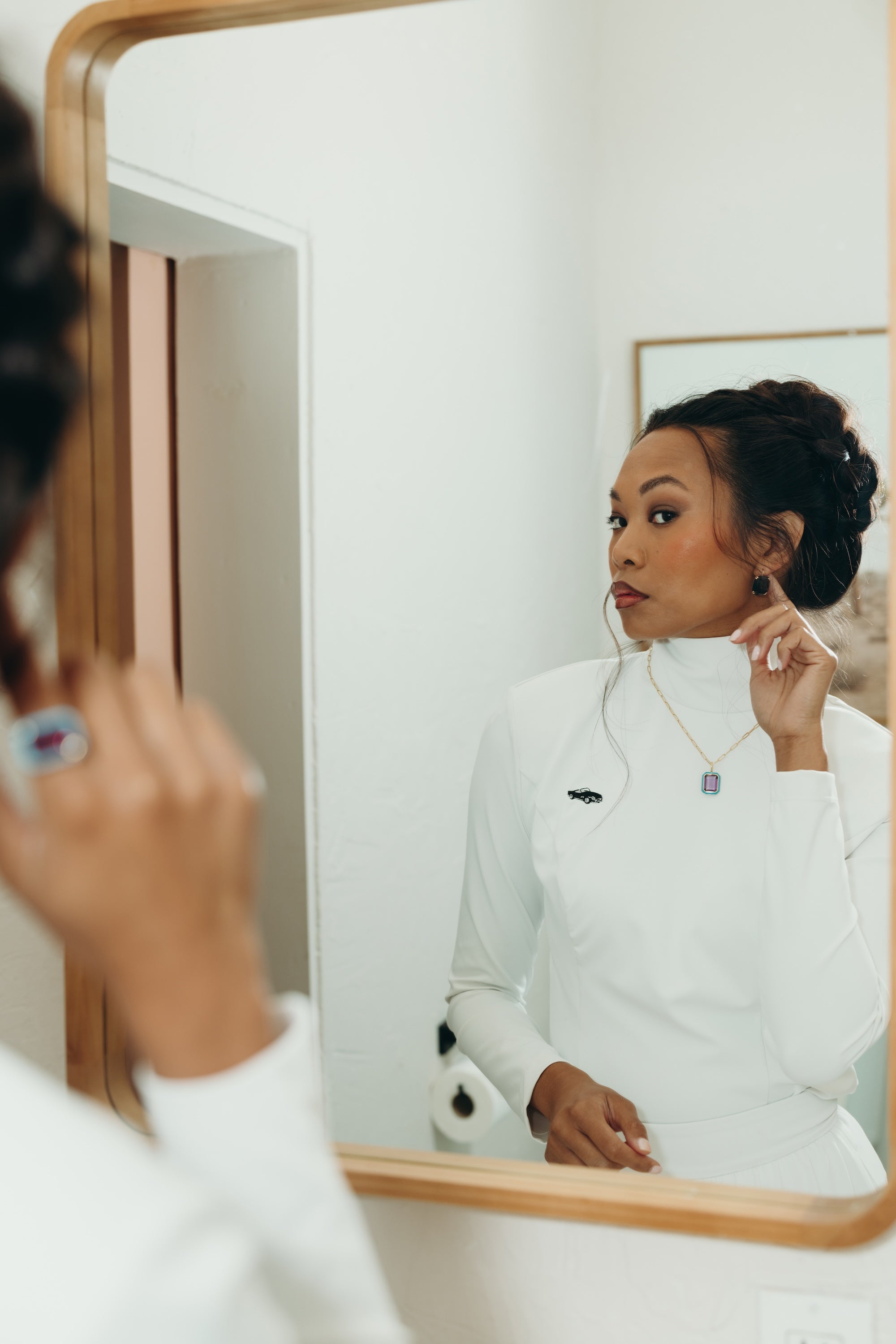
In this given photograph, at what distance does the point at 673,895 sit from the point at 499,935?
127 millimetres

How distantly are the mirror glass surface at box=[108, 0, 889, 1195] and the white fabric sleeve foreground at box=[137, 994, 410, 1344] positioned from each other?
0.37 meters

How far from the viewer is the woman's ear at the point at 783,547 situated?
69cm

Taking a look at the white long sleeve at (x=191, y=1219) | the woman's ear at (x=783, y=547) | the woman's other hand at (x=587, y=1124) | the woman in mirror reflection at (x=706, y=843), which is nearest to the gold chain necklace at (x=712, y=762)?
the woman in mirror reflection at (x=706, y=843)

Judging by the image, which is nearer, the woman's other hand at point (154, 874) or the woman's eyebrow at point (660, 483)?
the woman's other hand at point (154, 874)

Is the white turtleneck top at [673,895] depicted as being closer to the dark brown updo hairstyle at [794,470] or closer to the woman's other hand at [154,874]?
the dark brown updo hairstyle at [794,470]

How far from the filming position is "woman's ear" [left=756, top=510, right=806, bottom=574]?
69 cm

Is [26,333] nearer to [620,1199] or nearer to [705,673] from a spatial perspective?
[705,673]

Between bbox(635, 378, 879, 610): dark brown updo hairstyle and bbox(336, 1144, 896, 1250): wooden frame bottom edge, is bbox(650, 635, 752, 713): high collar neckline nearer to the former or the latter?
bbox(635, 378, 879, 610): dark brown updo hairstyle

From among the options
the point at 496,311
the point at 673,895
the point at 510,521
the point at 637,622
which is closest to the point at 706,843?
the point at 673,895

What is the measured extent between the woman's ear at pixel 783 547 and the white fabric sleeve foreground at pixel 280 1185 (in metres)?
0.45

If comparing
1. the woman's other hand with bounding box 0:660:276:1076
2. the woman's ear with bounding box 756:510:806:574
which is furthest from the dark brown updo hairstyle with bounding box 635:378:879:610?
the woman's other hand with bounding box 0:660:276:1076

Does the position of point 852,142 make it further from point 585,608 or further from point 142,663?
point 142,663

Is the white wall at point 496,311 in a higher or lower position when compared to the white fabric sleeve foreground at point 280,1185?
higher

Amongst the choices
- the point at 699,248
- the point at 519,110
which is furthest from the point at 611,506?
the point at 519,110
